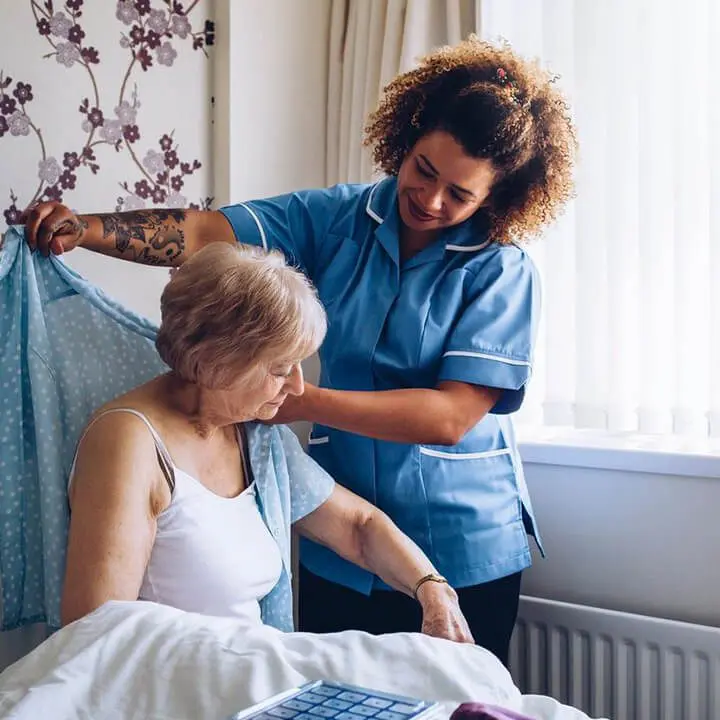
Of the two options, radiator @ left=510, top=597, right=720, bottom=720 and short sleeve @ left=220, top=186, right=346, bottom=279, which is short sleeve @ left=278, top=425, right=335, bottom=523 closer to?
short sleeve @ left=220, top=186, right=346, bottom=279

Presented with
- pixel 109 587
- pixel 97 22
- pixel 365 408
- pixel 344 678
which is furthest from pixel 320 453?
pixel 97 22

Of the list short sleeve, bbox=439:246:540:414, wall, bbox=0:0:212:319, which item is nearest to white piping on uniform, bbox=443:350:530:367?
short sleeve, bbox=439:246:540:414

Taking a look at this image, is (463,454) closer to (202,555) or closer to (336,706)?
(202,555)

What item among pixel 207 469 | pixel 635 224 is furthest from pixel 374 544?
pixel 635 224

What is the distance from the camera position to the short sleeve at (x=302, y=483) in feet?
5.52

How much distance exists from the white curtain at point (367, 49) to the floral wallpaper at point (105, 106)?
1.23 feet

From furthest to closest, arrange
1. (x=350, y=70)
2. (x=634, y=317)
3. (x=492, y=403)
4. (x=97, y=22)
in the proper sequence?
1. (x=350, y=70)
2. (x=634, y=317)
3. (x=97, y=22)
4. (x=492, y=403)

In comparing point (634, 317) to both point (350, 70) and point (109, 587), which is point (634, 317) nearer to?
point (350, 70)

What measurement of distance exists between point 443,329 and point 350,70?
1010mm

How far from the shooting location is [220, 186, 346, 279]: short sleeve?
1.86 meters

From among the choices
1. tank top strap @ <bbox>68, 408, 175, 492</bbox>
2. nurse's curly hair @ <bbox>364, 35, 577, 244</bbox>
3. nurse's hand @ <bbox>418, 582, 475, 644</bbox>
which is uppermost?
nurse's curly hair @ <bbox>364, 35, 577, 244</bbox>

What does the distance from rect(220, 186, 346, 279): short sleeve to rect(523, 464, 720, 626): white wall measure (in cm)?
76

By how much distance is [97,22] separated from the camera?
2.06 m

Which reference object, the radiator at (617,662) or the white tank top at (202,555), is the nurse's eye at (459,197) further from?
the radiator at (617,662)
